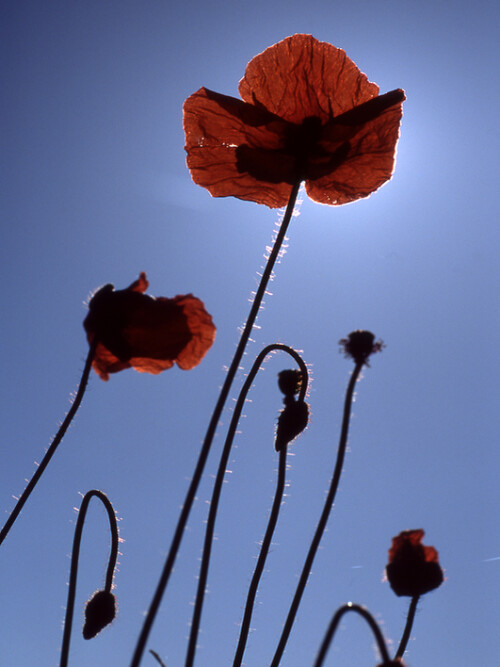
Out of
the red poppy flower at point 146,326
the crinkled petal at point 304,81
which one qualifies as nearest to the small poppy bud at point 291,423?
the red poppy flower at point 146,326

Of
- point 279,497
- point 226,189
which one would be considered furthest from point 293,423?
point 226,189

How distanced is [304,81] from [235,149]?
1.08ft

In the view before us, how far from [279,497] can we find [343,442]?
14.8 inches

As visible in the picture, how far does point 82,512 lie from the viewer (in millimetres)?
1600

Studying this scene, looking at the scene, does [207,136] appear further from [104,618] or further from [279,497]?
[104,618]

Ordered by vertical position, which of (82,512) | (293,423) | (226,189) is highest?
(226,189)

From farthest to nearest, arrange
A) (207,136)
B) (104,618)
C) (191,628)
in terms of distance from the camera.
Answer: (207,136), (104,618), (191,628)

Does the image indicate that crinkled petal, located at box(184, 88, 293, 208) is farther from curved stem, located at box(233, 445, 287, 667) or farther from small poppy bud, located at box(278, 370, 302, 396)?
curved stem, located at box(233, 445, 287, 667)

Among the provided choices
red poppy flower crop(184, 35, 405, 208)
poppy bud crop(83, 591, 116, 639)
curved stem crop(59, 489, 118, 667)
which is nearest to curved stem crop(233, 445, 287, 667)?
curved stem crop(59, 489, 118, 667)

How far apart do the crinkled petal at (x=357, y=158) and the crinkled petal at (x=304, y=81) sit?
4.8 inches

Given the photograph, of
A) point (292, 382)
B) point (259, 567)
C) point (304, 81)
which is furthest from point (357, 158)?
point (259, 567)

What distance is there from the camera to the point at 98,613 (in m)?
1.59

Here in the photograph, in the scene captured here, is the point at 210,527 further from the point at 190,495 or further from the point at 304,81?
the point at 304,81

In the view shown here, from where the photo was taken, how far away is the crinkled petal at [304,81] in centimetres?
185
